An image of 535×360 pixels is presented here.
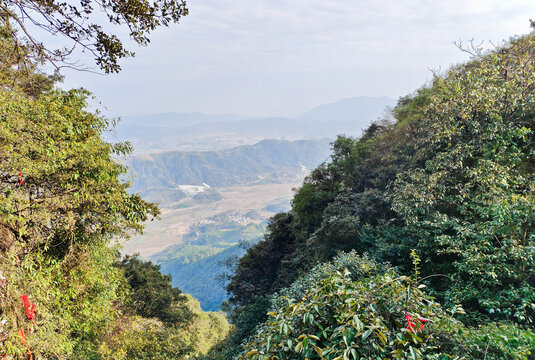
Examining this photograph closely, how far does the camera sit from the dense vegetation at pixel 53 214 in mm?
4254

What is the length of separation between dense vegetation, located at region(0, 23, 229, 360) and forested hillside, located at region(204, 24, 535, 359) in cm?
355

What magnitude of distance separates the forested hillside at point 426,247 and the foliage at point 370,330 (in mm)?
13

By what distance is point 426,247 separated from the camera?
682 centimetres

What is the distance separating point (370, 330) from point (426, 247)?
5.76m

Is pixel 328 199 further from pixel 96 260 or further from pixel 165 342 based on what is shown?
pixel 96 260

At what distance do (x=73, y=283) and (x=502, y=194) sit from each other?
876 centimetres

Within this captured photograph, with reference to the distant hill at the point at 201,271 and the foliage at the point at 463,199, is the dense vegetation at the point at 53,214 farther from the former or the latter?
the distant hill at the point at 201,271

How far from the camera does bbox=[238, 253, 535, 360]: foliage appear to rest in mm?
2082

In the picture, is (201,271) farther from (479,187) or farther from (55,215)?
(479,187)

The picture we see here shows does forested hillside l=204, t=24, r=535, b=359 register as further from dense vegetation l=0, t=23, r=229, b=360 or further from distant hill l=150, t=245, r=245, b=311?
distant hill l=150, t=245, r=245, b=311

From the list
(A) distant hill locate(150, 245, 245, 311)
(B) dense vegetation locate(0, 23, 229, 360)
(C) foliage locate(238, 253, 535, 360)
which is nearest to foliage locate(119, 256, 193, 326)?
(B) dense vegetation locate(0, 23, 229, 360)

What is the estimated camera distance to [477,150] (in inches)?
282

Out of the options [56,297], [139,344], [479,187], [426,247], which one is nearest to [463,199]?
[479,187]

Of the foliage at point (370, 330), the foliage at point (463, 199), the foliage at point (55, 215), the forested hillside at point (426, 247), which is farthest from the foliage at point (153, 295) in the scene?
the foliage at point (370, 330)
